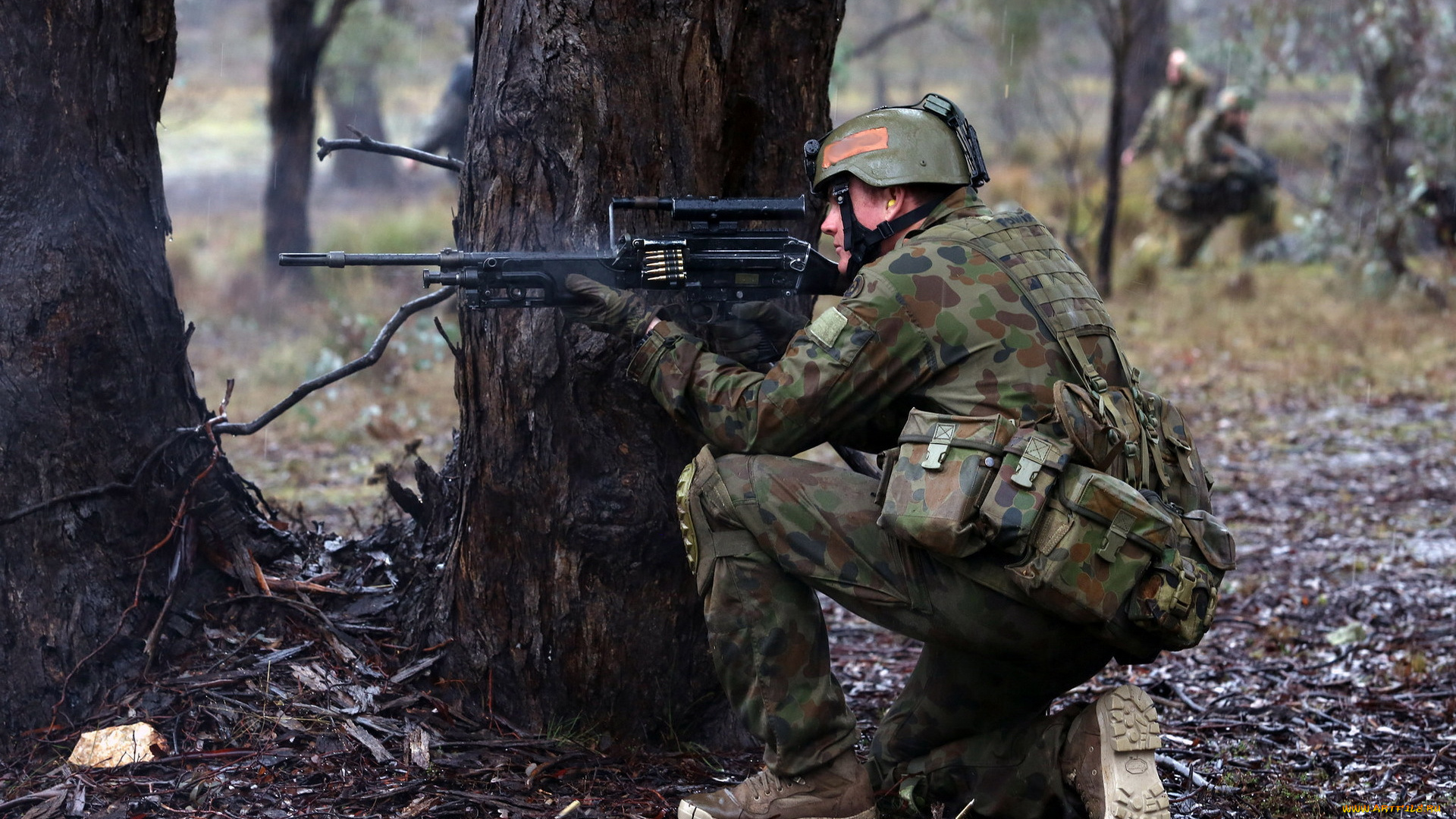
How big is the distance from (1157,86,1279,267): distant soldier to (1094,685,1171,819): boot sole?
12101mm

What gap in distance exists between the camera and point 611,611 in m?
3.68

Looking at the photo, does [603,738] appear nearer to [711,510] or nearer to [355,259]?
[711,510]

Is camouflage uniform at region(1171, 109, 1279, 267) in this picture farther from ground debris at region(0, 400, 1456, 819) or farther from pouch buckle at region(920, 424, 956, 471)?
pouch buckle at region(920, 424, 956, 471)

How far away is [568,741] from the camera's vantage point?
3.63m

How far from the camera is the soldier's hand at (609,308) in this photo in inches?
132

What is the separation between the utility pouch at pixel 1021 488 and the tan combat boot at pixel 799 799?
0.76 meters

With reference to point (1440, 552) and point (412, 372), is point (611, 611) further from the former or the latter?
point (412, 372)

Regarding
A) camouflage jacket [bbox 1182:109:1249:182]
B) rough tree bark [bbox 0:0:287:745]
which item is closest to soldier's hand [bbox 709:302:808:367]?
rough tree bark [bbox 0:0:287:745]

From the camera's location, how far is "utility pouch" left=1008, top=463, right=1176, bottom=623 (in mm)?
2930

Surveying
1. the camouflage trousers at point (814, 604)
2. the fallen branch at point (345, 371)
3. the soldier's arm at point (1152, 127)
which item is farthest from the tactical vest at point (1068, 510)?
the soldier's arm at point (1152, 127)

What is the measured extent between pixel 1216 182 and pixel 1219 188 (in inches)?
2.9

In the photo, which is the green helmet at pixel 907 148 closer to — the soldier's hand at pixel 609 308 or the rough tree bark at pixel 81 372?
the soldier's hand at pixel 609 308

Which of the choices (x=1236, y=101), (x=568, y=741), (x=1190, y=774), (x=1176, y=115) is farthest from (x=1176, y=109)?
(x=568, y=741)

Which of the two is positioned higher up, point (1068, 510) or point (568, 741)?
point (1068, 510)
